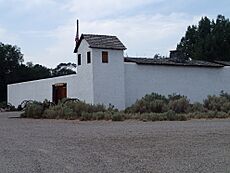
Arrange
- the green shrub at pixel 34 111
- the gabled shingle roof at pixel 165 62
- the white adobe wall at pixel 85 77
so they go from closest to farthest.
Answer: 1. the green shrub at pixel 34 111
2. the white adobe wall at pixel 85 77
3. the gabled shingle roof at pixel 165 62

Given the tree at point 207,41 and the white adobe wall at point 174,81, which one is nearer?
the white adobe wall at point 174,81

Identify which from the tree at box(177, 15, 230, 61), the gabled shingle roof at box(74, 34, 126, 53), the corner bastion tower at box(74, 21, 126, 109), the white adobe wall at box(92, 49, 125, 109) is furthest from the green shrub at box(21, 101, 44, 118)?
the tree at box(177, 15, 230, 61)

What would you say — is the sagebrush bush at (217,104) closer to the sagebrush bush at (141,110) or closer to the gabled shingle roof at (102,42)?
the sagebrush bush at (141,110)

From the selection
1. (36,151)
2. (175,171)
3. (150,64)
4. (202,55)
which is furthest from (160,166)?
(202,55)

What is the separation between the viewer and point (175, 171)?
1041 centimetres

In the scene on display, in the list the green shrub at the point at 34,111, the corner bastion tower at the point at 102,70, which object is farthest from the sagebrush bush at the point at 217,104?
the green shrub at the point at 34,111

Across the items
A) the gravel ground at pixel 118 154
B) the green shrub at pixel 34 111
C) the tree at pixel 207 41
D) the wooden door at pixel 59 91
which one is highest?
the tree at pixel 207 41

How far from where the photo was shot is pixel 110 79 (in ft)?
149

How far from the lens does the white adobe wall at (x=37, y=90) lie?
50.2 metres

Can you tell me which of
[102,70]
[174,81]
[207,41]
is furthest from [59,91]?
[207,41]

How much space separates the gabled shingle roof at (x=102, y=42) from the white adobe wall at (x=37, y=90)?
458 centimetres

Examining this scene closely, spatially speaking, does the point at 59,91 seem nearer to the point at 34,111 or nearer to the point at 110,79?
the point at 110,79

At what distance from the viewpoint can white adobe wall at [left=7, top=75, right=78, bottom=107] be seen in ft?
165

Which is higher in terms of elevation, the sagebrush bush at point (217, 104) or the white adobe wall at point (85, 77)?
the white adobe wall at point (85, 77)
